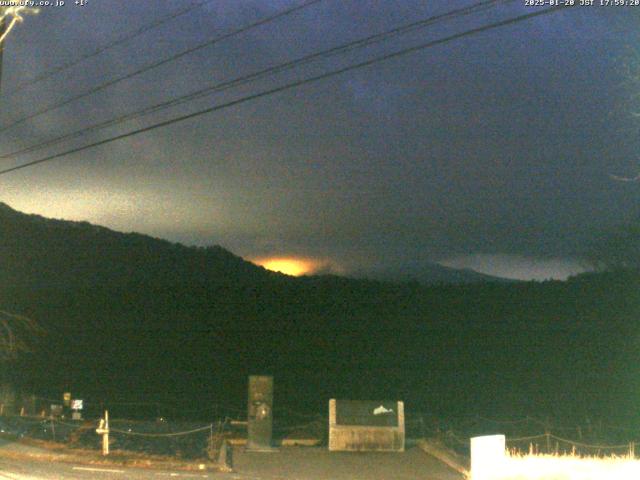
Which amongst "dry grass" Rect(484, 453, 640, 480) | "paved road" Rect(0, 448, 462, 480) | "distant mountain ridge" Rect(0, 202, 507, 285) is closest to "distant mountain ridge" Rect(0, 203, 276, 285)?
"distant mountain ridge" Rect(0, 202, 507, 285)

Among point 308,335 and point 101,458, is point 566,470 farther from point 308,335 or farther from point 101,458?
point 308,335

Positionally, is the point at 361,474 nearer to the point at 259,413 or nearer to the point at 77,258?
the point at 259,413

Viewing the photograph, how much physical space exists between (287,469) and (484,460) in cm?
517

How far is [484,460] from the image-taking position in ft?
50.8

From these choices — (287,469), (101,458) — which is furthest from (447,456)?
(101,458)

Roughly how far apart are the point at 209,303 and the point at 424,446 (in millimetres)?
71493

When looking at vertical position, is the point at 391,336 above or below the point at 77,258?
below

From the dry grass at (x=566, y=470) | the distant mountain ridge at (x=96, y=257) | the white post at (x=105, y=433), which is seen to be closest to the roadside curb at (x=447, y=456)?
the dry grass at (x=566, y=470)

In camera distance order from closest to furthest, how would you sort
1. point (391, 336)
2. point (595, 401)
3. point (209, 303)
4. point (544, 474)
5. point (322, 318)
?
point (544, 474), point (595, 401), point (391, 336), point (322, 318), point (209, 303)

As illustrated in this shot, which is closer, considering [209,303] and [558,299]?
[558,299]

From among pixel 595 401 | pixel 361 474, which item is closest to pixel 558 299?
pixel 595 401

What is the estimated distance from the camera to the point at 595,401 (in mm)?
50438

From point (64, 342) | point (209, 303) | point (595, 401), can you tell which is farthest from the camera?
point (209, 303)

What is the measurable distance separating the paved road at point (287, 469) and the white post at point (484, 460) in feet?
5.65
